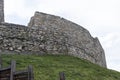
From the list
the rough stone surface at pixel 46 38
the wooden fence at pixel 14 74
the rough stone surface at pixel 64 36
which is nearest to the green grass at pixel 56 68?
the rough stone surface at pixel 46 38

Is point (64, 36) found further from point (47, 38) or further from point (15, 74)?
point (15, 74)

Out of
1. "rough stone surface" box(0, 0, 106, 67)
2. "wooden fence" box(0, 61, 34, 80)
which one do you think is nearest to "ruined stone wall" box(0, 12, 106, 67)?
"rough stone surface" box(0, 0, 106, 67)

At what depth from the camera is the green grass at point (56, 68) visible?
16.7 m

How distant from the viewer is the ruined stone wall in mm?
21656

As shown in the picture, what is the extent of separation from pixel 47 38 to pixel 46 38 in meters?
0.08

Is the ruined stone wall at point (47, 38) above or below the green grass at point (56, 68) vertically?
above

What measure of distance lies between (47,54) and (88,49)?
228 inches

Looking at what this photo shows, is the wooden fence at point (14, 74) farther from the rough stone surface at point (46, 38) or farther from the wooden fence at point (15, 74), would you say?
the rough stone surface at point (46, 38)

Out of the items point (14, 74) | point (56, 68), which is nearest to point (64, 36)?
point (56, 68)

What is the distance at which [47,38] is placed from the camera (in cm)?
2325

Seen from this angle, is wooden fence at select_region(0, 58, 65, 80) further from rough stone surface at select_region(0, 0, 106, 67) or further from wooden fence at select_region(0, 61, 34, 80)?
rough stone surface at select_region(0, 0, 106, 67)

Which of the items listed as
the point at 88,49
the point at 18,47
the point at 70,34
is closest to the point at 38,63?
the point at 18,47

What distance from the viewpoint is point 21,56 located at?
2017cm

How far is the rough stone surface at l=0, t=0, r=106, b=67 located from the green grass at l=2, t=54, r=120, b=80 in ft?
3.98
